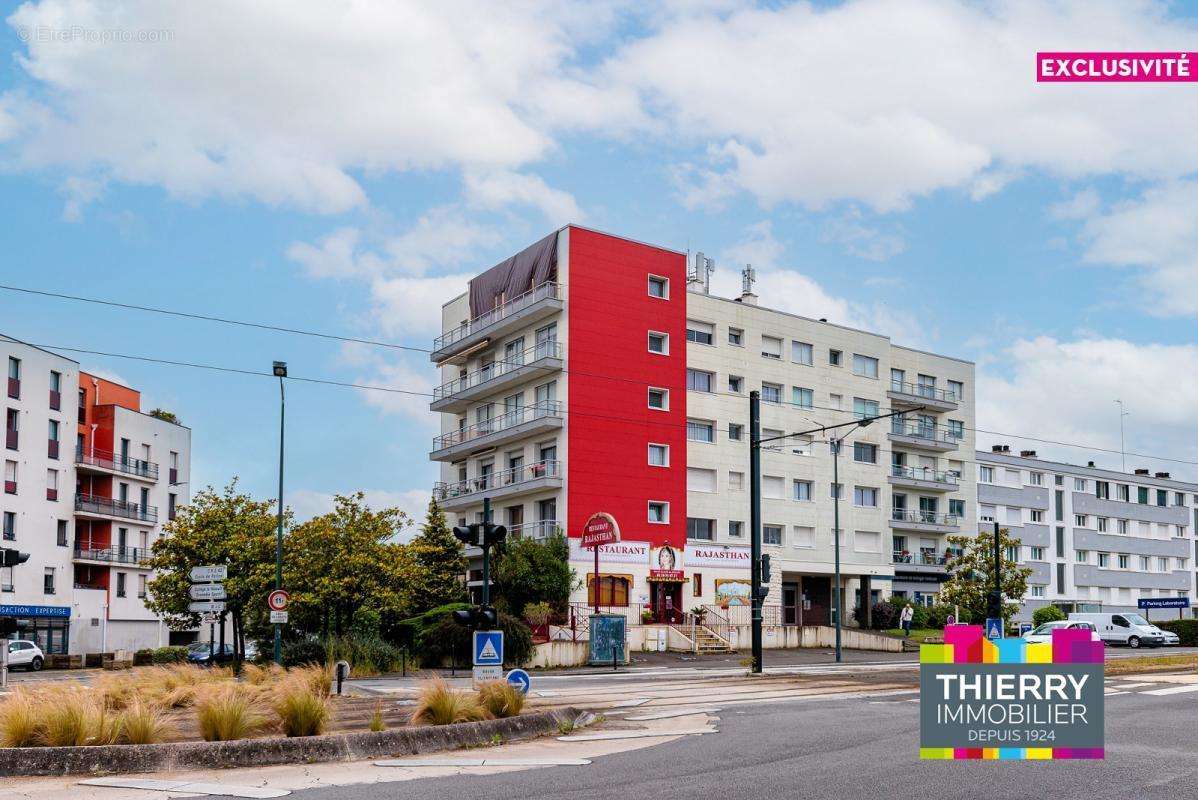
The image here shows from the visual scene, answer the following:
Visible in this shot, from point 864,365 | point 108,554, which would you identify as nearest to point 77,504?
point 108,554

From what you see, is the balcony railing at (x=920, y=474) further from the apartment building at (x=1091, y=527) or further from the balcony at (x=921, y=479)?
the apartment building at (x=1091, y=527)

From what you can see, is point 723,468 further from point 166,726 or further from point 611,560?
point 166,726

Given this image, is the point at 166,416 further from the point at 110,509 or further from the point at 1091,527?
the point at 1091,527

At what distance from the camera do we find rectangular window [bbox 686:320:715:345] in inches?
2199

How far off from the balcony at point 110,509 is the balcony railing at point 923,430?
43673mm

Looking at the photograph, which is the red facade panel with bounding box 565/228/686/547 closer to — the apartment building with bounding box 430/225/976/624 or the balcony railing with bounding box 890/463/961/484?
the apartment building with bounding box 430/225/976/624

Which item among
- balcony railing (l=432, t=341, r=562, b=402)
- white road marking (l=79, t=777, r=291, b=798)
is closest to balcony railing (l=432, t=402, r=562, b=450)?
balcony railing (l=432, t=341, r=562, b=402)

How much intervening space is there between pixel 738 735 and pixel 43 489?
60.2 meters

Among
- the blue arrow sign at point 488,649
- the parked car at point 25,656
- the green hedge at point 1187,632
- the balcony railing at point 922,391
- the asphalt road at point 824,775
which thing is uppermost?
the balcony railing at point 922,391

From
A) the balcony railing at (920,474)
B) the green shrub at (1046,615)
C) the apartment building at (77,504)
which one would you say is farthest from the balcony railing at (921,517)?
the apartment building at (77,504)

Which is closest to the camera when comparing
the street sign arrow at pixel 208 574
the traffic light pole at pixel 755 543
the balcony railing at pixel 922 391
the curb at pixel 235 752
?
the curb at pixel 235 752

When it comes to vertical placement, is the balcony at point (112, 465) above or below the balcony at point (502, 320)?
below

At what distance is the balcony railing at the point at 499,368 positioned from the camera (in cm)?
5234

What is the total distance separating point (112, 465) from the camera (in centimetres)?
7131
